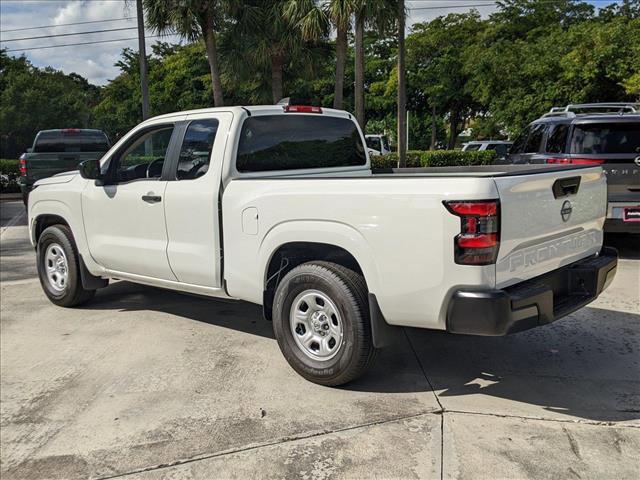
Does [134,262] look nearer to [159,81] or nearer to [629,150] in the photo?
[629,150]

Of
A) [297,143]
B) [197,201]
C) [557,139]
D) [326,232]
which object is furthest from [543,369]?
[557,139]

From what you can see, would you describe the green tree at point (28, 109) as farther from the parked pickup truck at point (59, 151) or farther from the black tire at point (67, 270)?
the black tire at point (67, 270)

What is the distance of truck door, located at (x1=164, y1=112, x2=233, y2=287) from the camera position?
4551 mm

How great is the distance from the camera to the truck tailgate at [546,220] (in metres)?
3.37

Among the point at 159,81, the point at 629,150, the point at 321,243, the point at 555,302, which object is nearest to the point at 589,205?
the point at 555,302

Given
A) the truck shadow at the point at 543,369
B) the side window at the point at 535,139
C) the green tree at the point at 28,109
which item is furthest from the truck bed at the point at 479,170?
the green tree at the point at 28,109

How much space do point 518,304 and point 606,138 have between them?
17.0ft

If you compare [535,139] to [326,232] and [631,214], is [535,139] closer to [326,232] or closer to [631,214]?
[631,214]

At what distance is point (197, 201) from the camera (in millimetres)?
4613

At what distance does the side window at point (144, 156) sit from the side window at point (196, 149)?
0.91ft

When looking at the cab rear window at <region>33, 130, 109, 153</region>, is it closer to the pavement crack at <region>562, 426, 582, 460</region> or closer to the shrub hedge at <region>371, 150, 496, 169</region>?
the shrub hedge at <region>371, 150, 496, 169</region>

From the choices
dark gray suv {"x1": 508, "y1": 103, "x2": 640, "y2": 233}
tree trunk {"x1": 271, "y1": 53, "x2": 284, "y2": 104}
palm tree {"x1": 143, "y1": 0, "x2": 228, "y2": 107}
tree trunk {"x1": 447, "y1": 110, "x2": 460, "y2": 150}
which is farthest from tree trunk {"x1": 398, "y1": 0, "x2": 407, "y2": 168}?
tree trunk {"x1": 447, "y1": 110, "x2": 460, "y2": 150}

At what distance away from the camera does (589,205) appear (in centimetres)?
414

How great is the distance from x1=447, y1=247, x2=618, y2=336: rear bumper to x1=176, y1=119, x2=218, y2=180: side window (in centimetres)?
226
